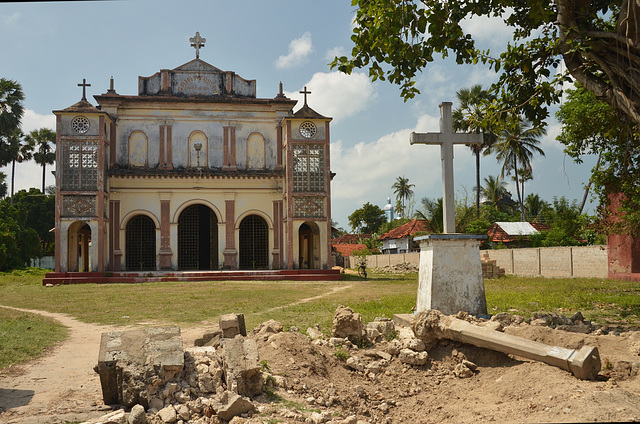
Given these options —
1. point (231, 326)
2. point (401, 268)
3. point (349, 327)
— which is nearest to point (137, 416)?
point (231, 326)

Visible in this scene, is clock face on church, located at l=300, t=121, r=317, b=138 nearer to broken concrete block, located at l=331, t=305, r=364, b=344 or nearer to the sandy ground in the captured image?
broken concrete block, located at l=331, t=305, r=364, b=344

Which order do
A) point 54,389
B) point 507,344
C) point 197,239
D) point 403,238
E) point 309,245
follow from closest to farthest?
point 54,389, point 507,344, point 197,239, point 309,245, point 403,238

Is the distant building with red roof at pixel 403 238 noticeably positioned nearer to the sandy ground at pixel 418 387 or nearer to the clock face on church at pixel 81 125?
the clock face on church at pixel 81 125

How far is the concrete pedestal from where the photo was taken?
8.06m

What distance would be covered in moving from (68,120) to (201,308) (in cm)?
1724

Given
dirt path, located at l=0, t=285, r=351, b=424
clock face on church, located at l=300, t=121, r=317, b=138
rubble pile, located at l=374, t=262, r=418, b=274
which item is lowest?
rubble pile, located at l=374, t=262, r=418, b=274

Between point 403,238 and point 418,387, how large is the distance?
42.2m

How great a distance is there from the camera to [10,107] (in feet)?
129

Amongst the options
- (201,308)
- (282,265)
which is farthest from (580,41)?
(282,265)

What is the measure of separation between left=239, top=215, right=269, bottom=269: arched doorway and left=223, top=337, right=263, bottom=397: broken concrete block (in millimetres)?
22980

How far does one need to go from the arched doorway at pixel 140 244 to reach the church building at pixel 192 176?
5 cm

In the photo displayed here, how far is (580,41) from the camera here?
6387mm

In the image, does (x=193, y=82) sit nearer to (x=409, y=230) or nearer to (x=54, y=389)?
(x=409, y=230)

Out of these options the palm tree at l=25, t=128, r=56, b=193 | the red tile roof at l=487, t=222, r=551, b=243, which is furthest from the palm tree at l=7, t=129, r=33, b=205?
the red tile roof at l=487, t=222, r=551, b=243
